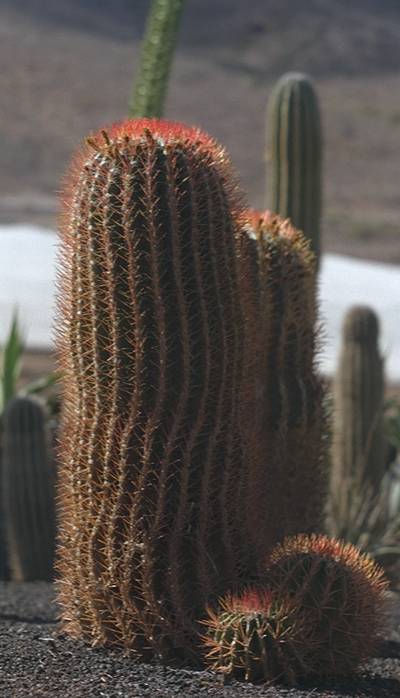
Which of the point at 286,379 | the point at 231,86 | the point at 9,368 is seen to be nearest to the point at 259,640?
the point at 286,379

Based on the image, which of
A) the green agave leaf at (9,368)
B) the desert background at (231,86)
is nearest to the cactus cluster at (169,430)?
the green agave leaf at (9,368)

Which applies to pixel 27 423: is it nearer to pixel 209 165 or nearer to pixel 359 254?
pixel 209 165

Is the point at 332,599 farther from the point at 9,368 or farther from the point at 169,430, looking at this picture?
the point at 9,368

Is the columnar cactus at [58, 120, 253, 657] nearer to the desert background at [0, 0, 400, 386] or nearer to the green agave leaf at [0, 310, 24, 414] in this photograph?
the green agave leaf at [0, 310, 24, 414]

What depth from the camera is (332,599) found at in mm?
4398

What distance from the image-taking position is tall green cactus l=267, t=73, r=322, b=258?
8.80 meters

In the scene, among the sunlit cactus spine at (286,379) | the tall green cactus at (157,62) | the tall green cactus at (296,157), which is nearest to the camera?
the sunlit cactus spine at (286,379)

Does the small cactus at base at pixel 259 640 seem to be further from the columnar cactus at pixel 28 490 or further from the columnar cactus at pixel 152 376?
the columnar cactus at pixel 28 490

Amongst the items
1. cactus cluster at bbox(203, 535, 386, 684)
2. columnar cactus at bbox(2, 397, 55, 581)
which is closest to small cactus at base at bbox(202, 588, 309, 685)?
cactus cluster at bbox(203, 535, 386, 684)

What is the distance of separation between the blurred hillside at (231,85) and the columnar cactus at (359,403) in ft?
69.2

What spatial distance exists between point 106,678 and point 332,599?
28.4 inches

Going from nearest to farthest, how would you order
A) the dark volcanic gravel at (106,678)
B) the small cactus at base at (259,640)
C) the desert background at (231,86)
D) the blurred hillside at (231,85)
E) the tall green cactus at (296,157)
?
the dark volcanic gravel at (106,678), the small cactus at base at (259,640), the tall green cactus at (296,157), the desert background at (231,86), the blurred hillside at (231,85)

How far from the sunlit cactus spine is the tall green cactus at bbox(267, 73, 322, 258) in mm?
3137

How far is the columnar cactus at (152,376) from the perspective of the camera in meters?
4.37
